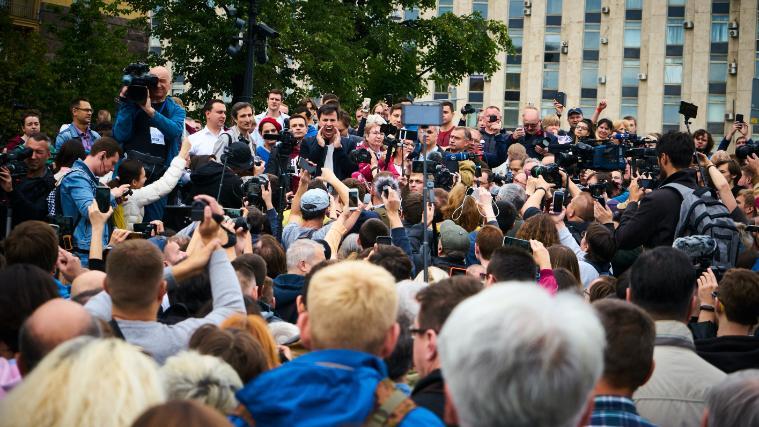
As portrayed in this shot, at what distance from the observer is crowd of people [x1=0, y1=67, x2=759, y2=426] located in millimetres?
2967

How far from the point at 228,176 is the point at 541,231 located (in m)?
3.48

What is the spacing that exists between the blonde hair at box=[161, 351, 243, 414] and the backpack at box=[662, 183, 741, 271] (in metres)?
5.59

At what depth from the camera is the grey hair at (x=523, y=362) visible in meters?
2.82

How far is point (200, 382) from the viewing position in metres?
3.96

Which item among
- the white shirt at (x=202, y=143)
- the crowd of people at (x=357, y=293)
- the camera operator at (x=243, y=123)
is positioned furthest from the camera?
the camera operator at (x=243, y=123)

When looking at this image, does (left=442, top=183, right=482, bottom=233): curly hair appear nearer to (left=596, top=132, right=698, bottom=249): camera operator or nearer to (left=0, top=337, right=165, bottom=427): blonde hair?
(left=596, top=132, right=698, bottom=249): camera operator

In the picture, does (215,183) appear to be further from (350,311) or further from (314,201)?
(350,311)

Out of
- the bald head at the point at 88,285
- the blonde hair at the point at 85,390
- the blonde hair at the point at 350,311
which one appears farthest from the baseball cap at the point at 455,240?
the blonde hair at the point at 85,390

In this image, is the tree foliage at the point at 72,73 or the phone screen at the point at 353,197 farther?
the tree foliage at the point at 72,73

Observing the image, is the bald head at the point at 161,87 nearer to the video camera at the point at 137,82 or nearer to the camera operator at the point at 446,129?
the video camera at the point at 137,82

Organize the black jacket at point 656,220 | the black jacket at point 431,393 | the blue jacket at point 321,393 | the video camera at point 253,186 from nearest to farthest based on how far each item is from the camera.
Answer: the blue jacket at point 321,393, the black jacket at point 431,393, the black jacket at point 656,220, the video camera at point 253,186

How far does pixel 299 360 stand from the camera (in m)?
3.92

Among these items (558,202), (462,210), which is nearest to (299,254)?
(462,210)

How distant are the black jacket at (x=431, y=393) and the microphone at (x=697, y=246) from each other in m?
3.84
